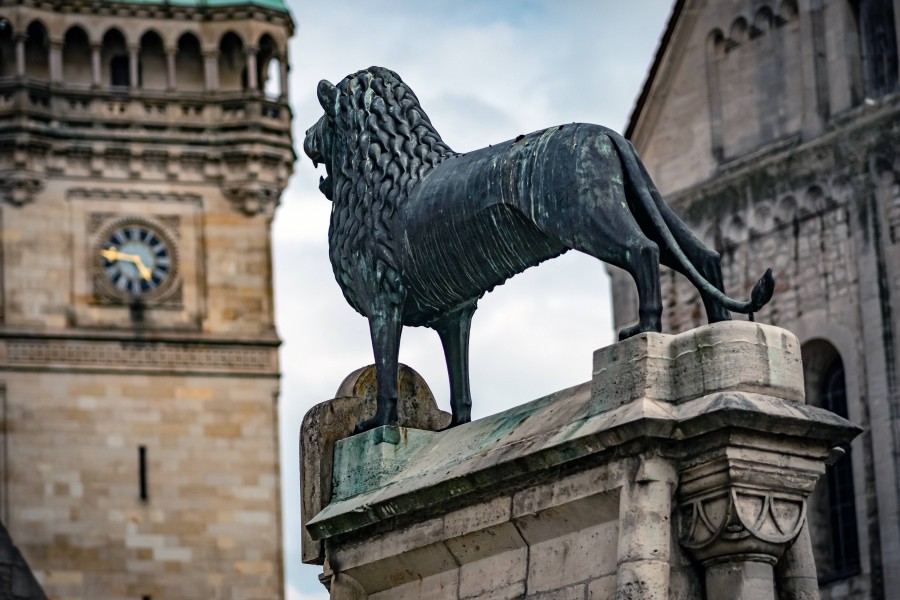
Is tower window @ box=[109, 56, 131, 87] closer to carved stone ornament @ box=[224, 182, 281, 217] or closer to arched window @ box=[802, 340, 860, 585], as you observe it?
carved stone ornament @ box=[224, 182, 281, 217]

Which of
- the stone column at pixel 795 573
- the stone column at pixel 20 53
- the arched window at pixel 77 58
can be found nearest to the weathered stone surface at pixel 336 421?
the stone column at pixel 795 573

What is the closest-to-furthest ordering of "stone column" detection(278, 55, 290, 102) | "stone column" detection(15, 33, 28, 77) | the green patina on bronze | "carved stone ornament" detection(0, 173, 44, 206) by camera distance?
1. "carved stone ornament" detection(0, 173, 44, 206)
2. "stone column" detection(15, 33, 28, 77)
3. the green patina on bronze
4. "stone column" detection(278, 55, 290, 102)

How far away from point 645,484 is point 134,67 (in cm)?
4869

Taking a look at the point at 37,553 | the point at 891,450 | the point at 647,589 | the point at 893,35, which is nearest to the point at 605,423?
the point at 647,589

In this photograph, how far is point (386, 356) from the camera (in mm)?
12852

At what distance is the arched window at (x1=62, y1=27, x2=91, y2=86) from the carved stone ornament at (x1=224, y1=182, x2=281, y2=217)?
3825mm

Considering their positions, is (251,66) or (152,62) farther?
(152,62)

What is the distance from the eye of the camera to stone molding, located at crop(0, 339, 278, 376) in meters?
56.8

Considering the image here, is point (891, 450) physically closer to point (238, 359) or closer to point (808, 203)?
point (808, 203)

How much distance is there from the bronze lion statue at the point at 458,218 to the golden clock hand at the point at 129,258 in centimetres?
4422

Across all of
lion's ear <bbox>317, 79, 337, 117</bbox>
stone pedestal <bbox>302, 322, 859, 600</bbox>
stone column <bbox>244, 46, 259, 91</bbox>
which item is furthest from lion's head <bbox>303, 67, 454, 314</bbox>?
stone column <bbox>244, 46, 259, 91</bbox>

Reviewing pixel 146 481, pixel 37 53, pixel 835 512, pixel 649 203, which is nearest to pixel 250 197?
pixel 37 53

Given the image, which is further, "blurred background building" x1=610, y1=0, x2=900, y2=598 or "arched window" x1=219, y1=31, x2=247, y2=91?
"arched window" x1=219, y1=31, x2=247, y2=91

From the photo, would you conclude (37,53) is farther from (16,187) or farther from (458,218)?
(458,218)
